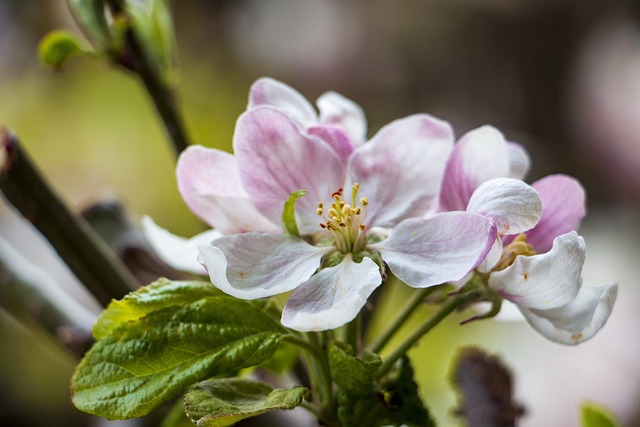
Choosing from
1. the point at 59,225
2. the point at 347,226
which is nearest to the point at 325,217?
the point at 347,226

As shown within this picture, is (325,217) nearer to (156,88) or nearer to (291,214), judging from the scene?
(291,214)

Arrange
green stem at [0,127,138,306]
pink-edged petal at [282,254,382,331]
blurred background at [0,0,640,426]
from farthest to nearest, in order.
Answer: blurred background at [0,0,640,426] → green stem at [0,127,138,306] → pink-edged petal at [282,254,382,331]

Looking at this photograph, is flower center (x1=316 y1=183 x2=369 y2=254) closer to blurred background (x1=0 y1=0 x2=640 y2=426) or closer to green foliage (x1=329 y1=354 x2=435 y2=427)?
green foliage (x1=329 y1=354 x2=435 y2=427)

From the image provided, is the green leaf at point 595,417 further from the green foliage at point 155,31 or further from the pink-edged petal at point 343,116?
the green foliage at point 155,31

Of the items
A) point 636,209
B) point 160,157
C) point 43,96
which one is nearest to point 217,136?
point 160,157

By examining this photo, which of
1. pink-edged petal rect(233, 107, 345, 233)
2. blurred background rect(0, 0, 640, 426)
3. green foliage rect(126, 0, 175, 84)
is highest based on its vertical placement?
green foliage rect(126, 0, 175, 84)

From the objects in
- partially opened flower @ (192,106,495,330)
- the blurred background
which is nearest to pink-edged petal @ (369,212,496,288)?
partially opened flower @ (192,106,495,330)

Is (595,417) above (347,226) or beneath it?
beneath
